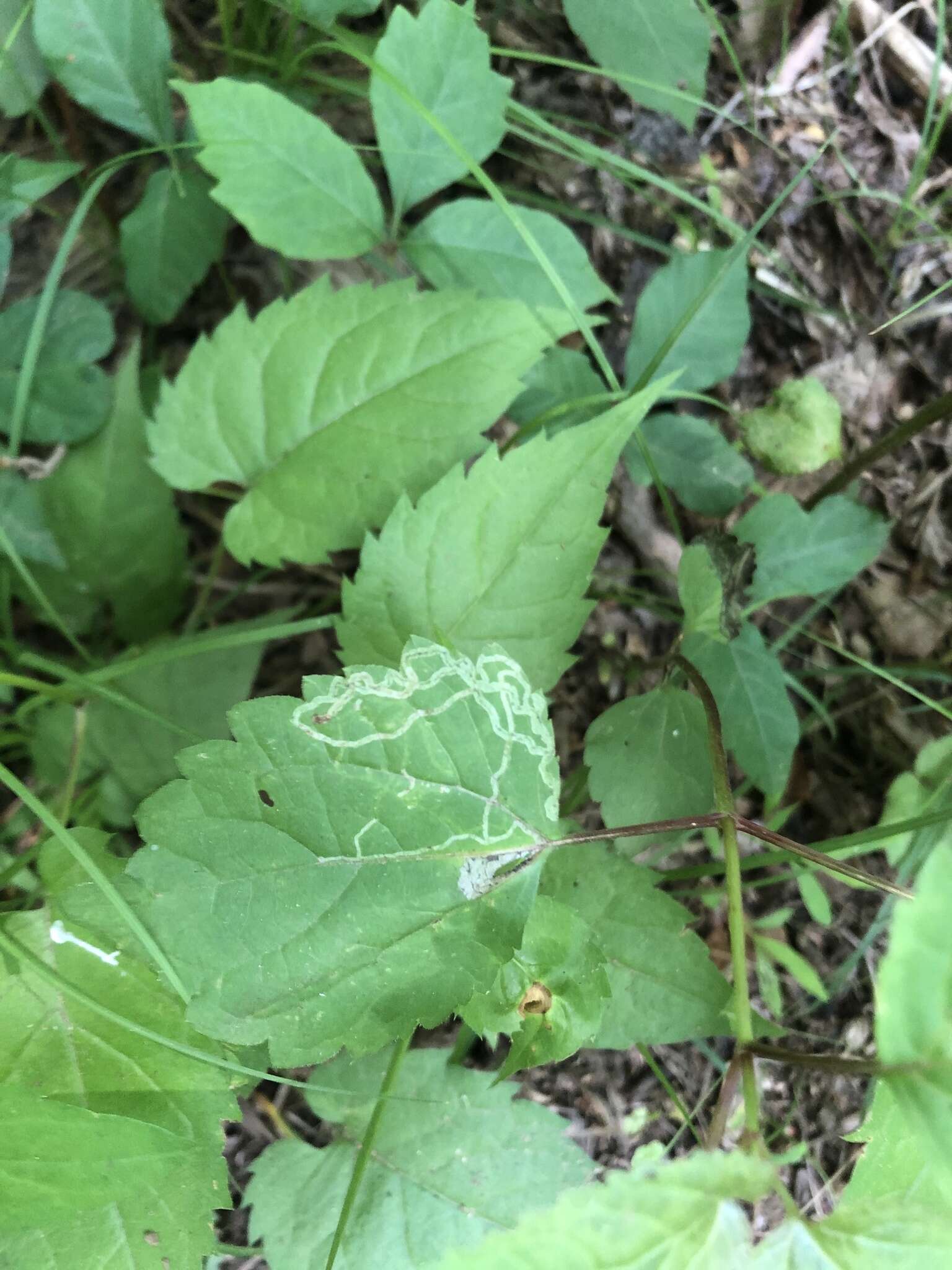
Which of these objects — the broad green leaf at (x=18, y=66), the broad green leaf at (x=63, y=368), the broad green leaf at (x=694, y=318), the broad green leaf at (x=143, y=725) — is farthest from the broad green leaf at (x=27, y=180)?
the broad green leaf at (x=694, y=318)

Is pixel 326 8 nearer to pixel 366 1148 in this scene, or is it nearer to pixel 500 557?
pixel 500 557

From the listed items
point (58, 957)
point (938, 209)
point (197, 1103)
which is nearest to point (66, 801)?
point (58, 957)

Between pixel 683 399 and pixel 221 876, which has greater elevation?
pixel 683 399

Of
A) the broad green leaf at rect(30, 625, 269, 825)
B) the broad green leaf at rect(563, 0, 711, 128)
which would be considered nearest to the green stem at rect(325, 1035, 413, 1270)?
the broad green leaf at rect(30, 625, 269, 825)

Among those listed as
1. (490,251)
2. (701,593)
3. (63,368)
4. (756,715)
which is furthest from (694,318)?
(63,368)

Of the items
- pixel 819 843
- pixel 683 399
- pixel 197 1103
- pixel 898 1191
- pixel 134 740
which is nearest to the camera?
pixel 898 1191

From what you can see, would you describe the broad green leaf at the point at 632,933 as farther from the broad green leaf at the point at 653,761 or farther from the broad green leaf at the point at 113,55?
the broad green leaf at the point at 113,55

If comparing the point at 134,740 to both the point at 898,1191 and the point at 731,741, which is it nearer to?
the point at 731,741

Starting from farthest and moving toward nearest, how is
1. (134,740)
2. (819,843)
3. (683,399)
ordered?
(683,399), (134,740), (819,843)
